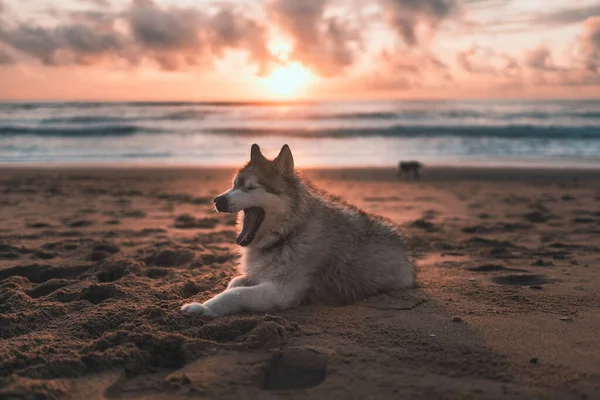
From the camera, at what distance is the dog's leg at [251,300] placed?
397 cm

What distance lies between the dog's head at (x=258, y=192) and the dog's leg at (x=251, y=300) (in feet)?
1.73

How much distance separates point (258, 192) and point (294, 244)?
51cm

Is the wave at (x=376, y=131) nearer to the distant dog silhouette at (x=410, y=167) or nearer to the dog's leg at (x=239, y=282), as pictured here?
the distant dog silhouette at (x=410, y=167)

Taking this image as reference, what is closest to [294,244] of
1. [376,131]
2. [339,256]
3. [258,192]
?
[339,256]

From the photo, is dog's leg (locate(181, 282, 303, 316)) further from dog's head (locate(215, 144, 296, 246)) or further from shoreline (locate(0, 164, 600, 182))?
shoreline (locate(0, 164, 600, 182))

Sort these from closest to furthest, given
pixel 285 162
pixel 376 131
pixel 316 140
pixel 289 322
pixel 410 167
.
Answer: pixel 289 322 < pixel 285 162 < pixel 410 167 < pixel 316 140 < pixel 376 131

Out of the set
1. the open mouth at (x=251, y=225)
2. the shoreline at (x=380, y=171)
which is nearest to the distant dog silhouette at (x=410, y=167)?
the shoreline at (x=380, y=171)

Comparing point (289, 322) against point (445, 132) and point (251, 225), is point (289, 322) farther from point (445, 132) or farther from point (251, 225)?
point (445, 132)

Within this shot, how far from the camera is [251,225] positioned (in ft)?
14.9

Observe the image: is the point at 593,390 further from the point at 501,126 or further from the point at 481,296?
the point at 501,126

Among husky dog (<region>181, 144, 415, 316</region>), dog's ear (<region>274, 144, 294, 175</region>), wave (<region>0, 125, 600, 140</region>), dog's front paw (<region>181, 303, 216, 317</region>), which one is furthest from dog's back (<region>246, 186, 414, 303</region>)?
wave (<region>0, 125, 600, 140</region>)

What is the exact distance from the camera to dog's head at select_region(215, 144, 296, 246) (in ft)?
14.4

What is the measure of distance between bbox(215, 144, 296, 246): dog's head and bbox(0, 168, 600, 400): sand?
77 cm

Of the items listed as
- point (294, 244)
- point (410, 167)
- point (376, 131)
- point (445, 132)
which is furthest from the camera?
point (376, 131)
